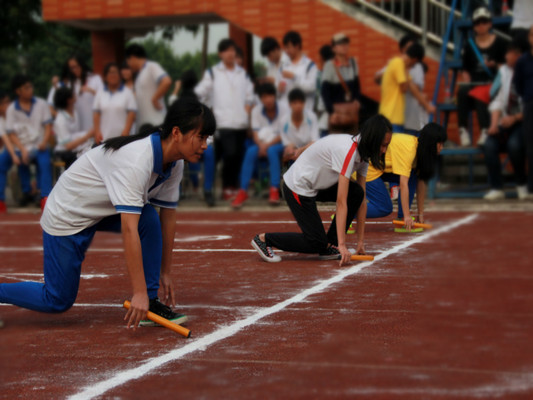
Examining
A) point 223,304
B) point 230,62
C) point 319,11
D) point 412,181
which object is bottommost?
point 223,304

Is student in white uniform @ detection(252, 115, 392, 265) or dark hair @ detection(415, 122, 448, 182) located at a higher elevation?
dark hair @ detection(415, 122, 448, 182)

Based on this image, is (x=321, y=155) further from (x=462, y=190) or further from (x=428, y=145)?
(x=462, y=190)

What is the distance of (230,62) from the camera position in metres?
11.9

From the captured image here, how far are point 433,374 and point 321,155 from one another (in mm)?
2720

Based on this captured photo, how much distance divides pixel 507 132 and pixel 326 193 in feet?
17.7

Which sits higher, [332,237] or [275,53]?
[275,53]

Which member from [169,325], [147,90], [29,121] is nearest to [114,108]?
[147,90]

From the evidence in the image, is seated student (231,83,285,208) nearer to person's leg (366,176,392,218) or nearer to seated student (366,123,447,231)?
person's leg (366,176,392,218)

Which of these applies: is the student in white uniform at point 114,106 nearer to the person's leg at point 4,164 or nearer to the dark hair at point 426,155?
the person's leg at point 4,164

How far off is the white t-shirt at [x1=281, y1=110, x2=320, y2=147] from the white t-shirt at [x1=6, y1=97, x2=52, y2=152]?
454cm

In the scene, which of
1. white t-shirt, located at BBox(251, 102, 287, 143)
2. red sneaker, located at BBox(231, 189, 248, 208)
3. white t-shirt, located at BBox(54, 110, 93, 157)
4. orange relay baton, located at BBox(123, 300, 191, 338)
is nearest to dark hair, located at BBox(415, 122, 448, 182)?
orange relay baton, located at BBox(123, 300, 191, 338)

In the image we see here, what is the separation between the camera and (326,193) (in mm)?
6418

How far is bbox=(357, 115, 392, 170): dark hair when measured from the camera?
455cm

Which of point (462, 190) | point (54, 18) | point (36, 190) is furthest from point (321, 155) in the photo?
point (54, 18)
